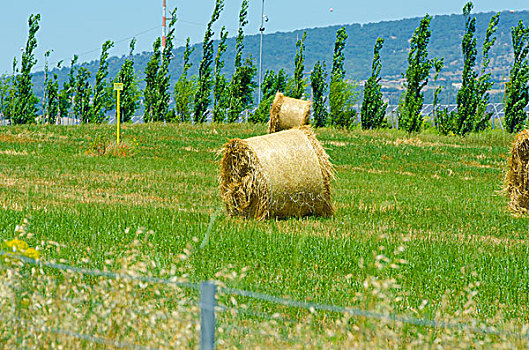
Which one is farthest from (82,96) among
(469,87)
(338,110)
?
(469,87)

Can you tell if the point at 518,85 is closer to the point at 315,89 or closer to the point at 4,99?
the point at 315,89

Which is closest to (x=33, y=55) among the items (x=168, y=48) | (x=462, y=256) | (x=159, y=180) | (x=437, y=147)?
(x=168, y=48)

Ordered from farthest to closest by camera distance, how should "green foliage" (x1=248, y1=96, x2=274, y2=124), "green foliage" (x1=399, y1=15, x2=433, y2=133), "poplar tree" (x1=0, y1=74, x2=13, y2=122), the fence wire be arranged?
"poplar tree" (x1=0, y1=74, x2=13, y2=122), "green foliage" (x1=248, y1=96, x2=274, y2=124), "green foliage" (x1=399, y1=15, x2=433, y2=133), the fence wire

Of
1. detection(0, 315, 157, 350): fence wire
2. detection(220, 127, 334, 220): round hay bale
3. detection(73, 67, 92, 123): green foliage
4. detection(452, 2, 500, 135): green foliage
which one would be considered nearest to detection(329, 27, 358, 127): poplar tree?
detection(452, 2, 500, 135): green foliage

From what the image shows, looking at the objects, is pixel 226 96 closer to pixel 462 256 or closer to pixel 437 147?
pixel 437 147

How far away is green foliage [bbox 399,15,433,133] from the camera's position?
1586 inches

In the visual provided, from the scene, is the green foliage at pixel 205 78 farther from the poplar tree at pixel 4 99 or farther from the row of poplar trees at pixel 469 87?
the poplar tree at pixel 4 99

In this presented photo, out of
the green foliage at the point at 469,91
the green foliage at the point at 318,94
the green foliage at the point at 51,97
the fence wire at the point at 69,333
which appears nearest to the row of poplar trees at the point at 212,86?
the green foliage at the point at 318,94

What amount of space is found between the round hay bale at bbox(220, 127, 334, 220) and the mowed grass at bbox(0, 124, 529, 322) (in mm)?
281

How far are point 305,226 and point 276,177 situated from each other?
1.07 meters

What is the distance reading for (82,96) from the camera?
67.9m

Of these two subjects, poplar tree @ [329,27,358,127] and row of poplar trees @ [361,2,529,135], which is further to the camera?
poplar tree @ [329,27,358,127]

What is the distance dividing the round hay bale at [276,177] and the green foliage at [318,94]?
37.5m

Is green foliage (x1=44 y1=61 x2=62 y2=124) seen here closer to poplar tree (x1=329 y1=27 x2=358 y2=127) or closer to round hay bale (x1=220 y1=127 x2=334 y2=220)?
poplar tree (x1=329 y1=27 x2=358 y2=127)
